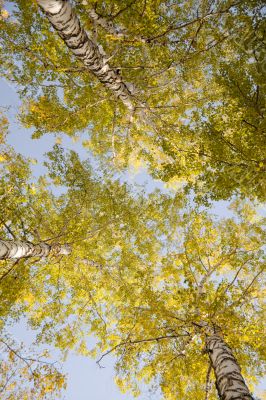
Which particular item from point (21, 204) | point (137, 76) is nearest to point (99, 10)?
point (137, 76)

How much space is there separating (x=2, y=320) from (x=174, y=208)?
5620mm

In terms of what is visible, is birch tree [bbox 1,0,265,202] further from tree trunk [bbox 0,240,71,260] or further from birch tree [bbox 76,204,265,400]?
tree trunk [bbox 0,240,71,260]

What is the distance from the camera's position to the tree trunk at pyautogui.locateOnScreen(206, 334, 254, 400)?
3.70 meters

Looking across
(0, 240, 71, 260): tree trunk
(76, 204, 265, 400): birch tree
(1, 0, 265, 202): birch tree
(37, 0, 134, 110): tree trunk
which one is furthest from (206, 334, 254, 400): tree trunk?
(37, 0, 134, 110): tree trunk

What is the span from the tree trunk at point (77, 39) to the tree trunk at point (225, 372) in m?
5.70

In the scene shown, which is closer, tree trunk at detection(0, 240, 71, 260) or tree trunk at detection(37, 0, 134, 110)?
tree trunk at detection(37, 0, 134, 110)

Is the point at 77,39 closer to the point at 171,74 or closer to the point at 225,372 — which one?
→ the point at 171,74

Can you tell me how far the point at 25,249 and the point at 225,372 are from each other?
14.5ft

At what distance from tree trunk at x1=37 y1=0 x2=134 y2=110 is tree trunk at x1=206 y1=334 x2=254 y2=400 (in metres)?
5.70

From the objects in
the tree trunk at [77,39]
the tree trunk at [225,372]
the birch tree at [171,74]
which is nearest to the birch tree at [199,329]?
the tree trunk at [225,372]

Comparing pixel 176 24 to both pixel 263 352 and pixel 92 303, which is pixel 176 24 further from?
pixel 92 303

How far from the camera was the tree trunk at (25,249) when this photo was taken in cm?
519

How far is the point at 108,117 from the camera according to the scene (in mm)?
8594

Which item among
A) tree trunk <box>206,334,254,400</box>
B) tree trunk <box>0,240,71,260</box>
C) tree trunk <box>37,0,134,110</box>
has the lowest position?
tree trunk <box>206,334,254,400</box>
